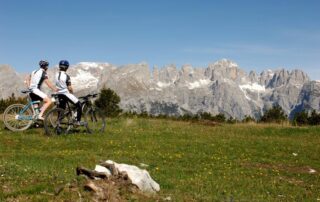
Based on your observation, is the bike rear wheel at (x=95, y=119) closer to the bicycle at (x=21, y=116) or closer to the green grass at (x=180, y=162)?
the green grass at (x=180, y=162)

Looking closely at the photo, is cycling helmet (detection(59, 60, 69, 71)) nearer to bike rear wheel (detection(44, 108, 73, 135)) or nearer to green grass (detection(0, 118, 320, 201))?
bike rear wheel (detection(44, 108, 73, 135))

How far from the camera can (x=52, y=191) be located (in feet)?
31.3

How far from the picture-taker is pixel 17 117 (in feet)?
70.6

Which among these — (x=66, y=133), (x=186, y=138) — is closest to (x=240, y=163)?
(x=186, y=138)

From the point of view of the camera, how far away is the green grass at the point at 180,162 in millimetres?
10828

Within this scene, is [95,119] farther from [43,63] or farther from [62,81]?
[43,63]

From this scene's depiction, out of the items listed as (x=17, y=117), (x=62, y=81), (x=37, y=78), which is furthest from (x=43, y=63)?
(x=17, y=117)

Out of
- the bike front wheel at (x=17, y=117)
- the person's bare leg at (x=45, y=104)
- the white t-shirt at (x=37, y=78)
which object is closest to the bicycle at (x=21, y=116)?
the bike front wheel at (x=17, y=117)

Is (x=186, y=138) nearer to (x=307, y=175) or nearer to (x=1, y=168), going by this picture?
(x=307, y=175)

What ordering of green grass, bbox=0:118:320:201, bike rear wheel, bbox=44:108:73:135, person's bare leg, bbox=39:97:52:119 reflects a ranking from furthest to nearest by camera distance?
person's bare leg, bbox=39:97:52:119, bike rear wheel, bbox=44:108:73:135, green grass, bbox=0:118:320:201

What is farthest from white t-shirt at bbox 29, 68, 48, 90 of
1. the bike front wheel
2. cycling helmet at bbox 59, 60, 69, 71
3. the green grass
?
the green grass

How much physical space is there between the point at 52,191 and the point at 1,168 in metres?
2.53

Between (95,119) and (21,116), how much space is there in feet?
12.4

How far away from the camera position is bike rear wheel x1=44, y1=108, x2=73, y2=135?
827 inches
